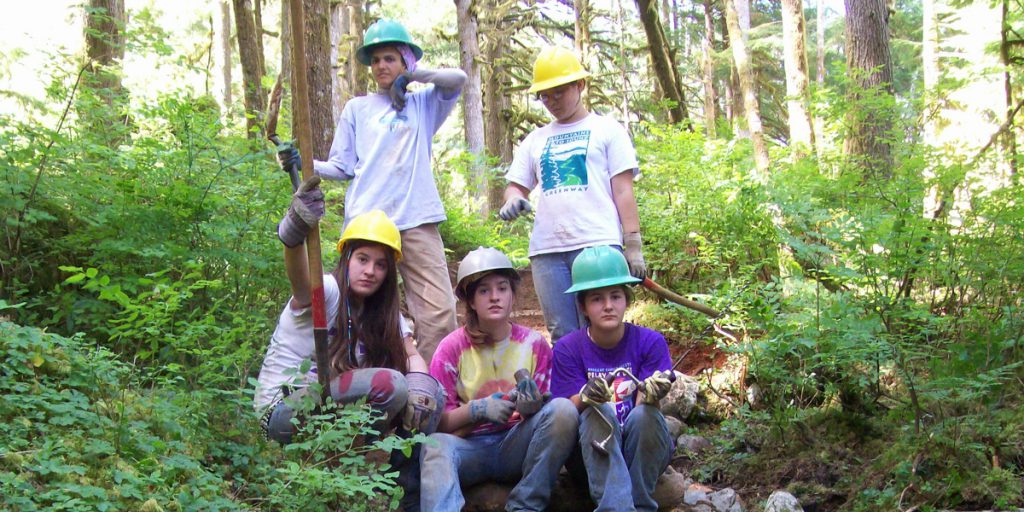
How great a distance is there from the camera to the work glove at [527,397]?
3805mm

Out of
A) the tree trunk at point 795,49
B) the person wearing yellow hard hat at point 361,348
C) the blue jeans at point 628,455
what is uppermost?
the tree trunk at point 795,49

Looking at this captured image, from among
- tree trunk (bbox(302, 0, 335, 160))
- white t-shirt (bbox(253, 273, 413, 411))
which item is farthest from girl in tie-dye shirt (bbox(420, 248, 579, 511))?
tree trunk (bbox(302, 0, 335, 160))

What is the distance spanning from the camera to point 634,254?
14.8 feet

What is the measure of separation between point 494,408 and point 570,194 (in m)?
1.36

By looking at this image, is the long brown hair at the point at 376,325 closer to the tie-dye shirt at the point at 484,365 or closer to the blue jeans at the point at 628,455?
the tie-dye shirt at the point at 484,365

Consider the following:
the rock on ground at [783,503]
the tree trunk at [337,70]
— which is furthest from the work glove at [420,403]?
the tree trunk at [337,70]

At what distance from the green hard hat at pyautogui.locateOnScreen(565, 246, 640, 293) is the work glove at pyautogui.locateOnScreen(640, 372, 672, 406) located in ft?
1.81

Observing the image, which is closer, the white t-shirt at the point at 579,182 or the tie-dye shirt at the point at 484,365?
the tie-dye shirt at the point at 484,365

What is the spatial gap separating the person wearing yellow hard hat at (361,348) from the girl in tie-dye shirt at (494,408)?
209 mm

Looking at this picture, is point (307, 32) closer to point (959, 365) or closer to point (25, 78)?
point (25, 78)

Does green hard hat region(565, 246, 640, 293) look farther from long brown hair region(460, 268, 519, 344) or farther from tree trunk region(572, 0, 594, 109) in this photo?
tree trunk region(572, 0, 594, 109)

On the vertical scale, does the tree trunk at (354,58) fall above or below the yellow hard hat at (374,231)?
above

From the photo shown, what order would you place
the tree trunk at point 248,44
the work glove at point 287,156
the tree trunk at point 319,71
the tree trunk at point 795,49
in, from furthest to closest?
the tree trunk at point 795,49 → the tree trunk at point 248,44 → the tree trunk at point 319,71 → the work glove at point 287,156

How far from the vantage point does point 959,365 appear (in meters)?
4.36
